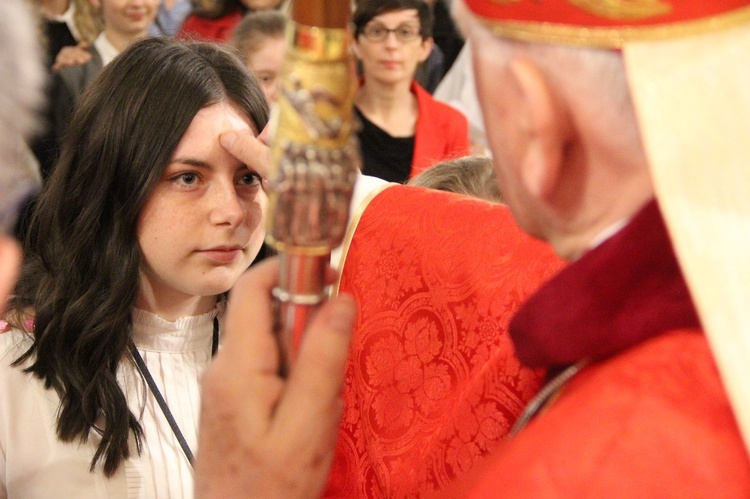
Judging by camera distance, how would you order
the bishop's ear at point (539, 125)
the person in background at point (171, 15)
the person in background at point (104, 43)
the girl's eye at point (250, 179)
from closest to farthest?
1. the bishop's ear at point (539, 125)
2. the girl's eye at point (250, 179)
3. the person in background at point (104, 43)
4. the person in background at point (171, 15)

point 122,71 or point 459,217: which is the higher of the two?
point 122,71

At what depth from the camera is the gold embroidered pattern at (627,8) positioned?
2.27ft

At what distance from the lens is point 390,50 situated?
11.5ft

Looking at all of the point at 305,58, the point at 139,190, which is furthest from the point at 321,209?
the point at 139,190

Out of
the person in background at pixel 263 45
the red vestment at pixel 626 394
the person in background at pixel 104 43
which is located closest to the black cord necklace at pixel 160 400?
the red vestment at pixel 626 394

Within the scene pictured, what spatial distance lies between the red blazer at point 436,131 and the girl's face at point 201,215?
169 centimetres

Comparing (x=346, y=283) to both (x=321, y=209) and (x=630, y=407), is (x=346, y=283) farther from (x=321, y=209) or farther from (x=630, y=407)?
(x=630, y=407)

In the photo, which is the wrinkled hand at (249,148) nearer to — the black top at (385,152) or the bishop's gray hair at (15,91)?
the bishop's gray hair at (15,91)

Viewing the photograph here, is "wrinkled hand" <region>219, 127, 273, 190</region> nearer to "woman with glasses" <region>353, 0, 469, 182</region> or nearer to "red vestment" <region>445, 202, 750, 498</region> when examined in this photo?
"red vestment" <region>445, 202, 750, 498</region>

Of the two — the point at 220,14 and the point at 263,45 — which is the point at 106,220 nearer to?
the point at 263,45

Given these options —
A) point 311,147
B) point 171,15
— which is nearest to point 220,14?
point 171,15

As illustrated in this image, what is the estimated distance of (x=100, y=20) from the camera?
3.33m

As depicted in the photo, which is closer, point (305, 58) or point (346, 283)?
point (305, 58)

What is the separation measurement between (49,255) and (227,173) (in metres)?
0.42
